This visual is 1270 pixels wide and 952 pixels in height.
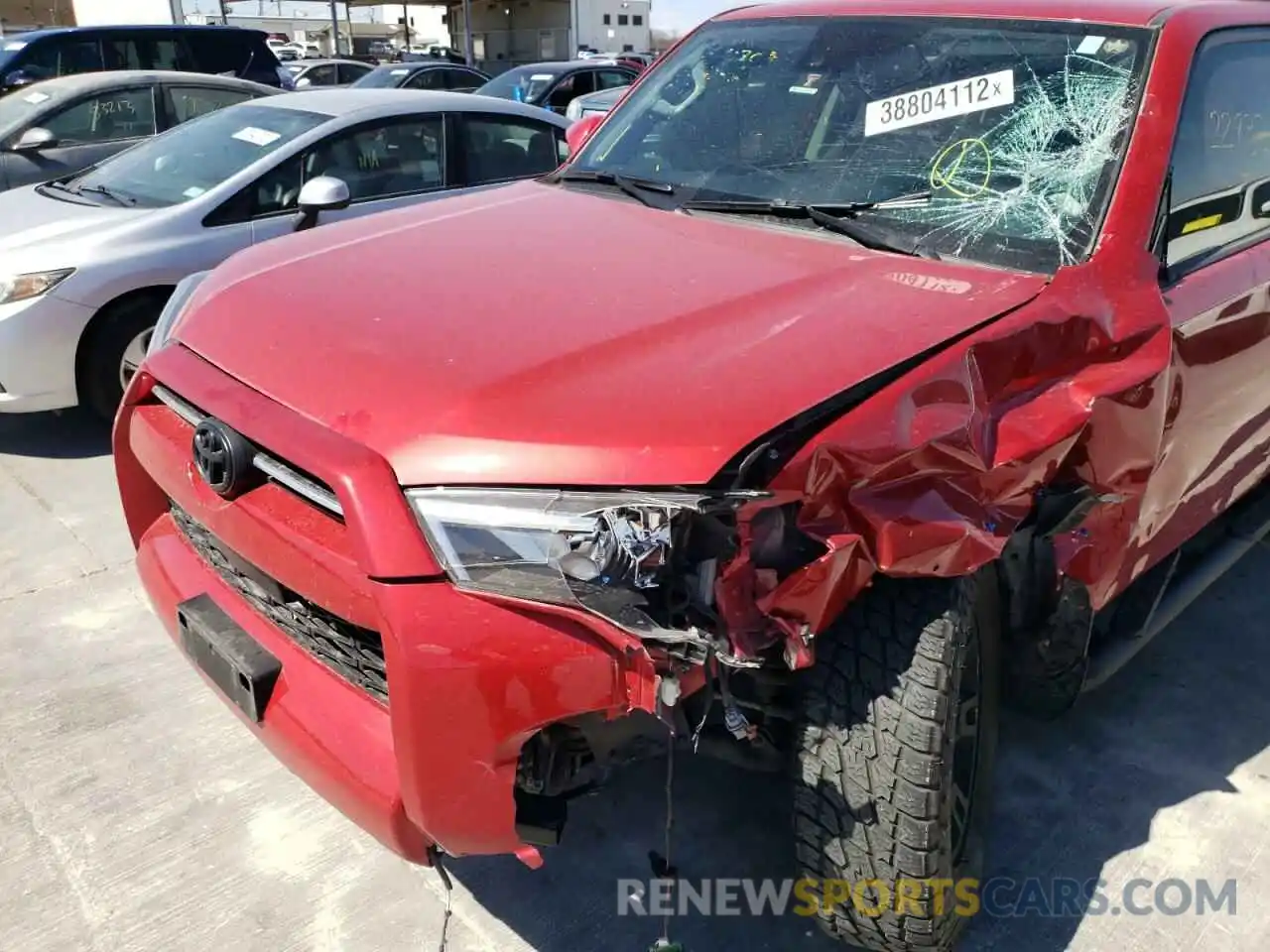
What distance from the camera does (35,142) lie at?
6379 millimetres

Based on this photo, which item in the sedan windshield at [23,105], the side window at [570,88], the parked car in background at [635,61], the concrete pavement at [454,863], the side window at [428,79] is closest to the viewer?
the concrete pavement at [454,863]

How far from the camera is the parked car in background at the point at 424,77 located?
15766 millimetres

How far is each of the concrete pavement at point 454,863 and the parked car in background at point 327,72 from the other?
18421mm

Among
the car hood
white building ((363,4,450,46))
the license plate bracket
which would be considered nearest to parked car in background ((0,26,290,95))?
the car hood

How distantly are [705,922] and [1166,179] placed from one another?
203 centimetres

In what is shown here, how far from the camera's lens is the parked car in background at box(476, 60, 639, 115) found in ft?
41.8

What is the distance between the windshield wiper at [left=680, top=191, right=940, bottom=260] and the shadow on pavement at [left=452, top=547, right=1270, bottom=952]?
1.40 meters

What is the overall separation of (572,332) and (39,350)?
3439mm

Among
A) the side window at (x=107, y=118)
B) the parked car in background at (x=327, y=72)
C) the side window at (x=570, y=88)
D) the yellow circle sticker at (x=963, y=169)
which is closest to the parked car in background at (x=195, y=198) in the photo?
the side window at (x=107, y=118)

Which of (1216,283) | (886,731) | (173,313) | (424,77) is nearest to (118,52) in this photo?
(424,77)

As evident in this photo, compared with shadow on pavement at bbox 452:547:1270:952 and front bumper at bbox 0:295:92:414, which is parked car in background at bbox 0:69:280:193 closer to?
front bumper at bbox 0:295:92:414

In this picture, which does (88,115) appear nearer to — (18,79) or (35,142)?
(35,142)

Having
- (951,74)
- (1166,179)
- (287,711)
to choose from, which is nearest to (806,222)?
(951,74)

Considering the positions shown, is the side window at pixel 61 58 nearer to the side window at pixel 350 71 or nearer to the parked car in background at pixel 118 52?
the parked car in background at pixel 118 52
